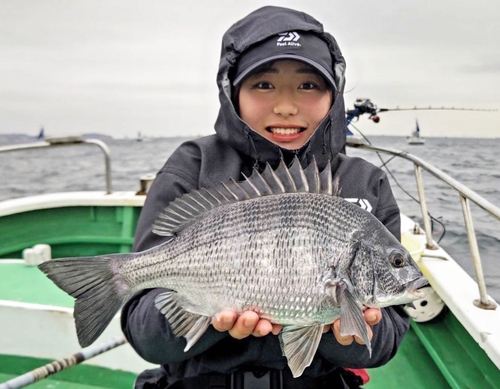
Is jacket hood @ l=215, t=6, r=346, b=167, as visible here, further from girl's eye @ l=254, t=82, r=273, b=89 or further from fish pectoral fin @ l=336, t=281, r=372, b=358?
fish pectoral fin @ l=336, t=281, r=372, b=358

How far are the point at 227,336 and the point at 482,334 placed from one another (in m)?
1.42

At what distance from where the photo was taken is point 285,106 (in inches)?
72.3

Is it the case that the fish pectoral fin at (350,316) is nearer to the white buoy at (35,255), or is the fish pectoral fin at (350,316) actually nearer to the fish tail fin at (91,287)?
the fish tail fin at (91,287)

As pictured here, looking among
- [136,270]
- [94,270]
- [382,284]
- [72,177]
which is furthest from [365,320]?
[72,177]

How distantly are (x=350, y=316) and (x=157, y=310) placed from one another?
0.77 m

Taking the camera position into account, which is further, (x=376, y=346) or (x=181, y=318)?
(x=376, y=346)

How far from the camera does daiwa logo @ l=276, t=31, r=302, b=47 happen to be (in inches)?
72.1

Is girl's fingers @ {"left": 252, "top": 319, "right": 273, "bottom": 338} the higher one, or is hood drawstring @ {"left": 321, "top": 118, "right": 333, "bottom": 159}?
hood drawstring @ {"left": 321, "top": 118, "right": 333, "bottom": 159}

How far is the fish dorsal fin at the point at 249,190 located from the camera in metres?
1.61

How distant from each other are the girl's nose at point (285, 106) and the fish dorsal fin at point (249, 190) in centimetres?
31

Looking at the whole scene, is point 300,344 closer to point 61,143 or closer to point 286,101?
point 286,101

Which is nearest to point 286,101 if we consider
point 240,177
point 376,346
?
point 240,177

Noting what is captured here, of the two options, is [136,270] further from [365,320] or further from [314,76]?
[314,76]

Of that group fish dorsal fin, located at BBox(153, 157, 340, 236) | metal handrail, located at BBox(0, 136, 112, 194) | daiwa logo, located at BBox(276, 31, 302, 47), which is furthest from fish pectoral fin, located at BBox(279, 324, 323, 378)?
metal handrail, located at BBox(0, 136, 112, 194)
